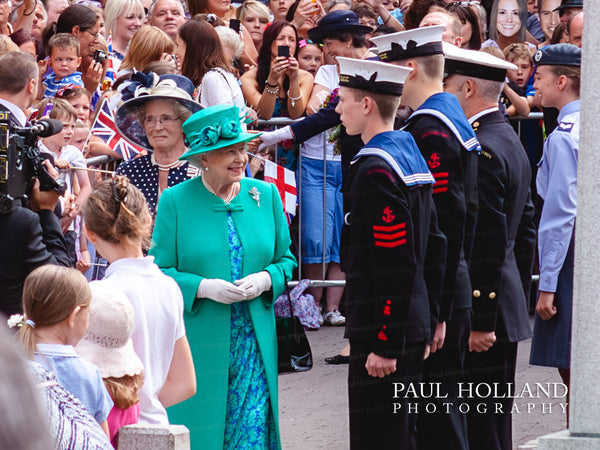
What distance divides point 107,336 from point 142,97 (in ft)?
7.68

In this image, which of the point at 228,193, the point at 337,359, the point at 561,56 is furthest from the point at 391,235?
the point at 337,359

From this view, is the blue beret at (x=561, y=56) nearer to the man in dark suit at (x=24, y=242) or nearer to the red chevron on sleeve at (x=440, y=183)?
the red chevron on sleeve at (x=440, y=183)

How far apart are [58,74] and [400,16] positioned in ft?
12.9

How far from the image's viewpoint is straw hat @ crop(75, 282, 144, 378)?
322 centimetres

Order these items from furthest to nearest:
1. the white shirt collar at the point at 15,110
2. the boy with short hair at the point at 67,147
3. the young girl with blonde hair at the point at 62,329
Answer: the boy with short hair at the point at 67,147
the white shirt collar at the point at 15,110
the young girl with blonde hair at the point at 62,329

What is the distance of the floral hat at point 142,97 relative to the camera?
5344 millimetres

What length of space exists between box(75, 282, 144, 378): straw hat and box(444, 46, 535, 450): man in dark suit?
2033 mm

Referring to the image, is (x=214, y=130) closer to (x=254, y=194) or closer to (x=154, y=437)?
(x=254, y=194)

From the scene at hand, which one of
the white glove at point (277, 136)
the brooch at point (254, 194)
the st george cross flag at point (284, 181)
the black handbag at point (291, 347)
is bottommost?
the black handbag at point (291, 347)

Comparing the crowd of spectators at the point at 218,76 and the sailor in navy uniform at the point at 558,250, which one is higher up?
the crowd of spectators at the point at 218,76

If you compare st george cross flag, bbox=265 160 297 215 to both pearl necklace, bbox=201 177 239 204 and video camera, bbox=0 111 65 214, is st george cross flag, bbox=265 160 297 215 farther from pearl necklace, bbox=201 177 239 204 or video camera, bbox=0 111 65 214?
A: pearl necklace, bbox=201 177 239 204

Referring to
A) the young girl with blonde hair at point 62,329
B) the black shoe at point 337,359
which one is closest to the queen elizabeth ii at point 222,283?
the young girl with blonde hair at point 62,329

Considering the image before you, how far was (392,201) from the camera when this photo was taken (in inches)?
158

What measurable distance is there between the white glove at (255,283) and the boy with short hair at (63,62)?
4050 mm
